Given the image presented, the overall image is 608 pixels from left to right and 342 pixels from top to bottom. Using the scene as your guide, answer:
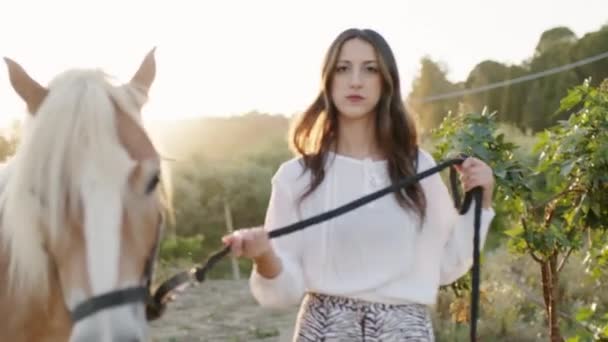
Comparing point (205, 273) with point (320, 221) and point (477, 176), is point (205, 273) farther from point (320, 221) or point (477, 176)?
point (477, 176)

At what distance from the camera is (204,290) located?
11312mm

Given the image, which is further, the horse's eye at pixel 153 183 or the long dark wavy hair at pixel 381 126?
the long dark wavy hair at pixel 381 126

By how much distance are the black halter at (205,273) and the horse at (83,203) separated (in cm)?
1

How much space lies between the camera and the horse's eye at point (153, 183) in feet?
7.23

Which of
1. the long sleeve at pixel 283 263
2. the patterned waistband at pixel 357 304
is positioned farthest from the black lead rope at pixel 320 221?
the patterned waistband at pixel 357 304

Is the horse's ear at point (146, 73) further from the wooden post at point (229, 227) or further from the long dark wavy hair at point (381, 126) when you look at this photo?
the wooden post at point (229, 227)

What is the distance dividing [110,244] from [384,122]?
42.5 inches

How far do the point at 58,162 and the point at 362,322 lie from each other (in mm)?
1033

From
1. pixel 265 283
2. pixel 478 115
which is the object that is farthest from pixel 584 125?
pixel 265 283

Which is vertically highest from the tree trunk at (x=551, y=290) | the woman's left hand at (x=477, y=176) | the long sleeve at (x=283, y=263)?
the woman's left hand at (x=477, y=176)

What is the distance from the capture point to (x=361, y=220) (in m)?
2.73

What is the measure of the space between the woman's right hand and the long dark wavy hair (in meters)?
0.30

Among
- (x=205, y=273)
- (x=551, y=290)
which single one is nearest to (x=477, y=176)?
(x=205, y=273)

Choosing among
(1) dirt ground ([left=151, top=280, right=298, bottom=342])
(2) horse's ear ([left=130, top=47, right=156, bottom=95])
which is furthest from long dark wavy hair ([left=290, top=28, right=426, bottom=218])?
(1) dirt ground ([left=151, top=280, right=298, bottom=342])
